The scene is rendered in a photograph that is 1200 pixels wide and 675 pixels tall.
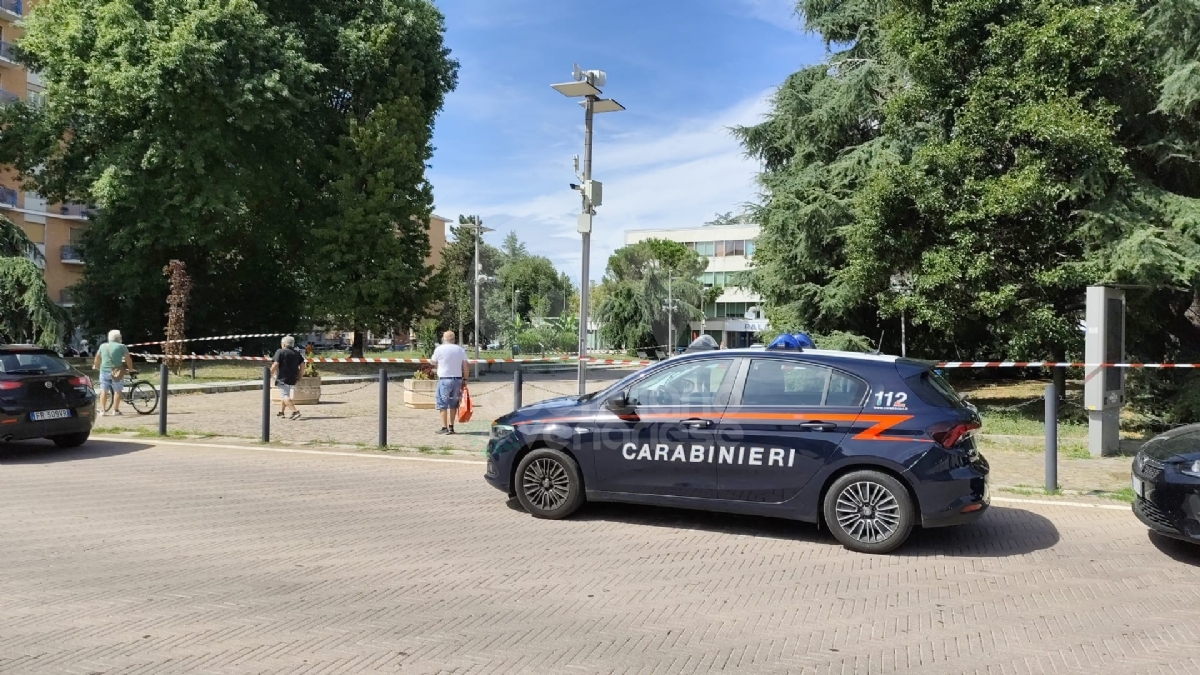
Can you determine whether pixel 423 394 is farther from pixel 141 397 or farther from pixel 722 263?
pixel 722 263

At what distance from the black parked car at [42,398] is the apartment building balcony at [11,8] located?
46.2 m

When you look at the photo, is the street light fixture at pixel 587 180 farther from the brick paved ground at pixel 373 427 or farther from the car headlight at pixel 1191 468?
the car headlight at pixel 1191 468

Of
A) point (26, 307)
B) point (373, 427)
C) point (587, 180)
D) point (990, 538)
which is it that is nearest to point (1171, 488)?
point (990, 538)

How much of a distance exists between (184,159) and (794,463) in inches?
1050

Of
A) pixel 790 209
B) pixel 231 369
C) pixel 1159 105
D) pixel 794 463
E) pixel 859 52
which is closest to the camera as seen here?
pixel 794 463

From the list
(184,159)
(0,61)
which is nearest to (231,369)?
(184,159)

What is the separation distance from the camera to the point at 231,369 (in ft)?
90.5

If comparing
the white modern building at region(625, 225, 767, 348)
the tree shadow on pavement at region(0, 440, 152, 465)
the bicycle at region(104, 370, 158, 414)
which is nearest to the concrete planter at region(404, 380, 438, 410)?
the bicycle at region(104, 370, 158, 414)

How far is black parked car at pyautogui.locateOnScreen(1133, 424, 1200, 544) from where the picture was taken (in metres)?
6.12

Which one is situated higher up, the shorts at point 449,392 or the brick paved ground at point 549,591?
the shorts at point 449,392

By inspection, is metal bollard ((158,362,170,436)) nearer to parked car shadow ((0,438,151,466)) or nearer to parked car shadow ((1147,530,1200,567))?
parked car shadow ((0,438,151,466))

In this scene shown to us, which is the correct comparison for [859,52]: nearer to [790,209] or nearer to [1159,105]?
[790,209]

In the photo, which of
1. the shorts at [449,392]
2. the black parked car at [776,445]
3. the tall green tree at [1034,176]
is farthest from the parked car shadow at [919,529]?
the tall green tree at [1034,176]

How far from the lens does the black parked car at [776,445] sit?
6.44 m
